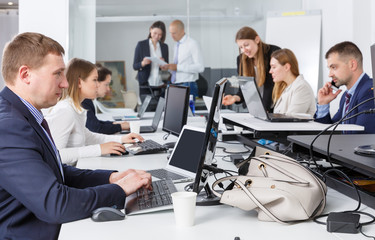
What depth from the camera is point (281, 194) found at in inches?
48.8

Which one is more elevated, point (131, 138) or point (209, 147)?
point (209, 147)

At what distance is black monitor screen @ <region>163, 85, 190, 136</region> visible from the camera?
2.52m

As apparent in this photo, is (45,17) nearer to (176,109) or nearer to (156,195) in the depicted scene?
(176,109)

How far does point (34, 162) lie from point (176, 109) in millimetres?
1457

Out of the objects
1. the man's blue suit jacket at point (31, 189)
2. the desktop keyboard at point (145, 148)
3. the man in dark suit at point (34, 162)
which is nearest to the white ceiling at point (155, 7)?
the desktop keyboard at point (145, 148)

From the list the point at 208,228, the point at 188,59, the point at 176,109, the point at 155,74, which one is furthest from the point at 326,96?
the point at 155,74

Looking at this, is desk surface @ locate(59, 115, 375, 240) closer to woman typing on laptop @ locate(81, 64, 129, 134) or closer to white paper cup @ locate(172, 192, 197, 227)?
white paper cup @ locate(172, 192, 197, 227)

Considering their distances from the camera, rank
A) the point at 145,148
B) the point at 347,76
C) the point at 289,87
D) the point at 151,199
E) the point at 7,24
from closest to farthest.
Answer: the point at 151,199 → the point at 145,148 → the point at 347,76 → the point at 289,87 → the point at 7,24

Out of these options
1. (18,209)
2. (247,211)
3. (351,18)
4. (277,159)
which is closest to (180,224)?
(247,211)

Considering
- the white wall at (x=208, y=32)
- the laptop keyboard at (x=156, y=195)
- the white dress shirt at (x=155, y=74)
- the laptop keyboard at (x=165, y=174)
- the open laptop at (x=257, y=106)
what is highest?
the white wall at (x=208, y=32)

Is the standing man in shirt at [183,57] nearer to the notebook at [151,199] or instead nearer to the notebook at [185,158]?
the notebook at [185,158]

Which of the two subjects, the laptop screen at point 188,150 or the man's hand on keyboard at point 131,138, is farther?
the man's hand on keyboard at point 131,138

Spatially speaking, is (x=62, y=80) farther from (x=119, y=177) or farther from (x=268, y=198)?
(x=268, y=198)

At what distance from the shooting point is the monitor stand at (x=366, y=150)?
1456 millimetres
